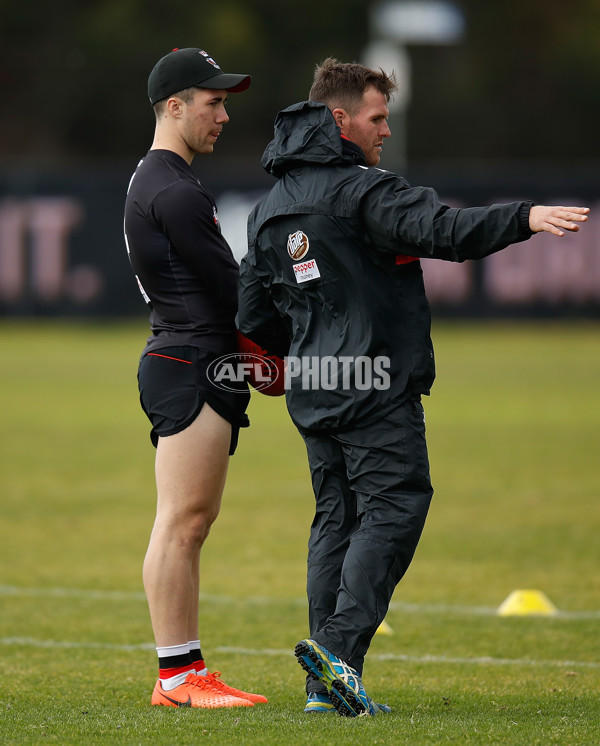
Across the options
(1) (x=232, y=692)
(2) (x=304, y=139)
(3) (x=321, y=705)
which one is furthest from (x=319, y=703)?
(2) (x=304, y=139)

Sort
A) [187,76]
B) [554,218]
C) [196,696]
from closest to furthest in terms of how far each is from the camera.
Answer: [554,218], [196,696], [187,76]

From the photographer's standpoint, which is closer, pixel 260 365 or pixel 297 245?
pixel 297 245

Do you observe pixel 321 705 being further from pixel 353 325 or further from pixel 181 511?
pixel 353 325

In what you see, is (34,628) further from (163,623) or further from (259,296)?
(259,296)

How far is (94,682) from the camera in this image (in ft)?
17.4

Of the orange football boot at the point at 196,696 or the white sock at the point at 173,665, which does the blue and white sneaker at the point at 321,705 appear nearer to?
the orange football boot at the point at 196,696

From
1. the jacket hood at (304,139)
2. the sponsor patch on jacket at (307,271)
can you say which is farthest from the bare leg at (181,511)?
the jacket hood at (304,139)

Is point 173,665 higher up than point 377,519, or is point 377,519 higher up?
point 377,519

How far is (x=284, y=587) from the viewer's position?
7.73 m

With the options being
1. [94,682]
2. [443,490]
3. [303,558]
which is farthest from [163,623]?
[443,490]

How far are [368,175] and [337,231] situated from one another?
0.21 m

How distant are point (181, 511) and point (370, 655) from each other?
168cm

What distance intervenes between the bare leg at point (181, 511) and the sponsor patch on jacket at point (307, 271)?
2.18 ft

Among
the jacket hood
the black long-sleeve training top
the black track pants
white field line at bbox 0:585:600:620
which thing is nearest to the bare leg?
the black long-sleeve training top
